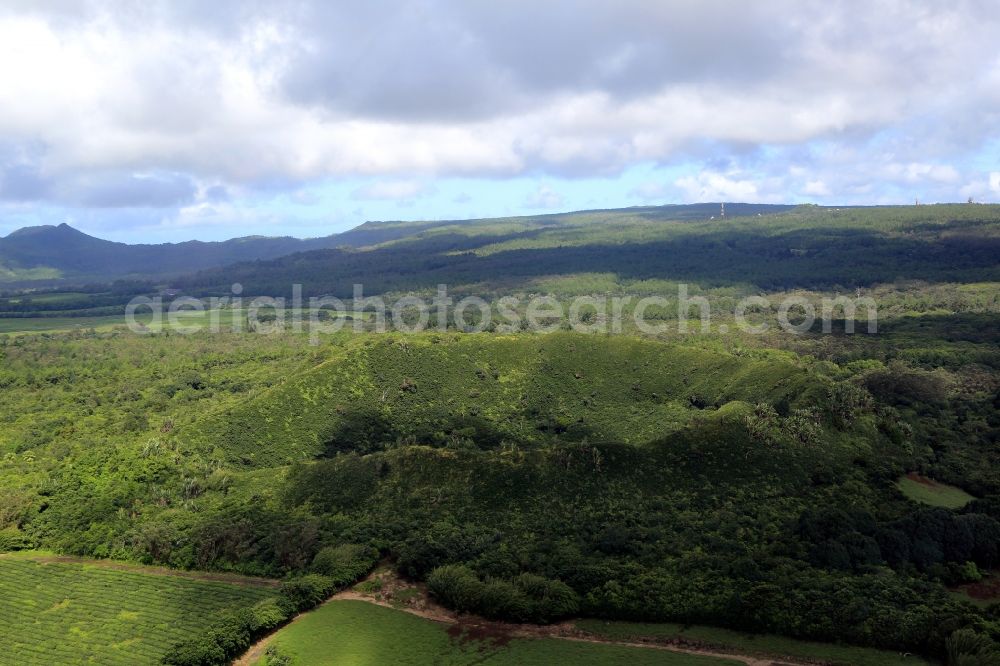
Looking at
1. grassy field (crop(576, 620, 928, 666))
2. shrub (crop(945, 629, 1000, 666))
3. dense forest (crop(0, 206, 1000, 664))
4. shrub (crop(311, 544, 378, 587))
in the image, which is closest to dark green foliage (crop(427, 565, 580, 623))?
dense forest (crop(0, 206, 1000, 664))

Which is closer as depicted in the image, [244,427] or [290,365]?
[244,427]

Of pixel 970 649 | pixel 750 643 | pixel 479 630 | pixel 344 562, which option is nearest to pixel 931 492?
pixel 970 649

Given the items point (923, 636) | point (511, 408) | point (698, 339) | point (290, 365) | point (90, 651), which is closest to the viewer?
point (923, 636)

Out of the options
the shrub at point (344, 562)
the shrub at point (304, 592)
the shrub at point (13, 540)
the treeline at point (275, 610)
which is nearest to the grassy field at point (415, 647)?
the shrub at point (304, 592)

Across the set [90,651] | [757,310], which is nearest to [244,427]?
[90,651]

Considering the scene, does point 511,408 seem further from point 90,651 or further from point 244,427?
point 90,651
